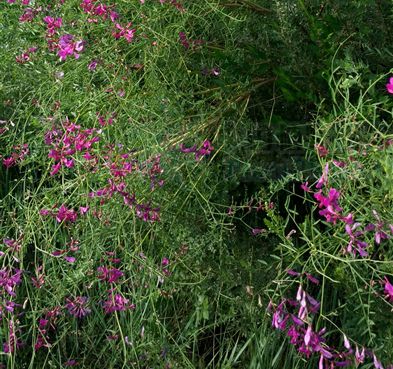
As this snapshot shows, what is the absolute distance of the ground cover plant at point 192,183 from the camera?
Result: 7.32ft

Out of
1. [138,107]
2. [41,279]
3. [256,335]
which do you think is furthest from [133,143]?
[256,335]

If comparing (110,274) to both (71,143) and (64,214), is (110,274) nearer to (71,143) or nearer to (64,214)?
(64,214)

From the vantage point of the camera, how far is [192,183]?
225 centimetres

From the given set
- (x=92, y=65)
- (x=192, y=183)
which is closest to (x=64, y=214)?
(x=192, y=183)

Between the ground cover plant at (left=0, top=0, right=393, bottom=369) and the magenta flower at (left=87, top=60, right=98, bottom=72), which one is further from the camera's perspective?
the magenta flower at (left=87, top=60, right=98, bottom=72)

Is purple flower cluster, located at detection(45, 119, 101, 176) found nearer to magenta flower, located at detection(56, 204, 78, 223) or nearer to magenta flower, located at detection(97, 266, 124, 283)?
magenta flower, located at detection(56, 204, 78, 223)

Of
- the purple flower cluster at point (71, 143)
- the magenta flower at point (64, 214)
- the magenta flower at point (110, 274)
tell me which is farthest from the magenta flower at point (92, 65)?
the magenta flower at point (110, 274)

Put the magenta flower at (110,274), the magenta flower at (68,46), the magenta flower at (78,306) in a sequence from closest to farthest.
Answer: the magenta flower at (110,274) → the magenta flower at (78,306) → the magenta flower at (68,46)

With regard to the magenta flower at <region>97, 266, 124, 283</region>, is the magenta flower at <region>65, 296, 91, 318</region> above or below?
below

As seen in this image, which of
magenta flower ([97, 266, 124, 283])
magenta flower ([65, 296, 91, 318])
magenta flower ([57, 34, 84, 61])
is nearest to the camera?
magenta flower ([97, 266, 124, 283])

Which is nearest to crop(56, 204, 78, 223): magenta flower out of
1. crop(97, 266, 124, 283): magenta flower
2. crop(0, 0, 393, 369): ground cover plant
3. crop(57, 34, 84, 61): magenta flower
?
crop(0, 0, 393, 369): ground cover plant

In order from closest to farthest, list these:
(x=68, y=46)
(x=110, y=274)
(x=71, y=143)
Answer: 1. (x=110, y=274)
2. (x=71, y=143)
3. (x=68, y=46)

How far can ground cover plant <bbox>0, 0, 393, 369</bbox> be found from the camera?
7.32 ft

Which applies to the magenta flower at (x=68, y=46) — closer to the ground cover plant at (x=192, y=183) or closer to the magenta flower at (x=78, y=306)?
the ground cover plant at (x=192, y=183)
